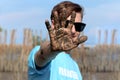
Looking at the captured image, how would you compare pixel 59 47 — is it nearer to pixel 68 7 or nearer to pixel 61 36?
pixel 61 36

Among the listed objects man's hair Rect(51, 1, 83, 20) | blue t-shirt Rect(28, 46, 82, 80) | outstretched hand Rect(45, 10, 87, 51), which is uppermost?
man's hair Rect(51, 1, 83, 20)

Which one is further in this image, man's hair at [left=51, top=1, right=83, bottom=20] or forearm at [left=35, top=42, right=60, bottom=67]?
man's hair at [left=51, top=1, right=83, bottom=20]

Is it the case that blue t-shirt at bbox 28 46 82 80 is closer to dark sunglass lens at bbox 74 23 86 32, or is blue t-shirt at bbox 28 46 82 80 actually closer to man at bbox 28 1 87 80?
man at bbox 28 1 87 80

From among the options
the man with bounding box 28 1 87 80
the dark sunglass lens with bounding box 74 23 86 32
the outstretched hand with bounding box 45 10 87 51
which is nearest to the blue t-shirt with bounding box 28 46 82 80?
the man with bounding box 28 1 87 80

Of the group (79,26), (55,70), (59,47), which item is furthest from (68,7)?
(59,47)

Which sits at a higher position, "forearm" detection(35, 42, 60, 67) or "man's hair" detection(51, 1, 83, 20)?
"man's hair" detection(51, 1, 83, 20)

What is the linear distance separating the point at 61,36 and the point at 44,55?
0.25 metres

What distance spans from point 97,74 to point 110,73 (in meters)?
0.23

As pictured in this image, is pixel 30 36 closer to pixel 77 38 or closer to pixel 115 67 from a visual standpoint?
pixel 115 67

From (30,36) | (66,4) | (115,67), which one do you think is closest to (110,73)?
(115,67)

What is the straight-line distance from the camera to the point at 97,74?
8.55 meters

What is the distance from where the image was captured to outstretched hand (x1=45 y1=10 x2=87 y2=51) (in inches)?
99.2

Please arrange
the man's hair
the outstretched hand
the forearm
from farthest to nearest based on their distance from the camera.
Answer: the man's hair → the forearm → the outstretched hand

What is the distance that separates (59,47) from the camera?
251cm
